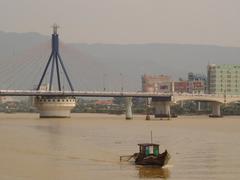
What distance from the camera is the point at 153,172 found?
83.3 ft

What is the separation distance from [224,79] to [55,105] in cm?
8242

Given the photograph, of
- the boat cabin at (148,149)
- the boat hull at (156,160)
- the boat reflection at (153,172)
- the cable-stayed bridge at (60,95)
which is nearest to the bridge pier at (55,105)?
the cable-stayed bridge at (60,95)

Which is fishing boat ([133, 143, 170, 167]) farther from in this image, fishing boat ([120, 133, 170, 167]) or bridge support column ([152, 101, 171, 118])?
bridge support column ([152, 101, 171, 118])

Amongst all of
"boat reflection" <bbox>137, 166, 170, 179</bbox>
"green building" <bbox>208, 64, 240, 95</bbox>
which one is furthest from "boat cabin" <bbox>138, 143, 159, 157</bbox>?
"green building" <bbox>208, 64, 240, 95</bbox>

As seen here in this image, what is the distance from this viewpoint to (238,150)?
118ft

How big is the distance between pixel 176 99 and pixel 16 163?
69.7 metres

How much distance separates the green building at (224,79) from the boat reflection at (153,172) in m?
140

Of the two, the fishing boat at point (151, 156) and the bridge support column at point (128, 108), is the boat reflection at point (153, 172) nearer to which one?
the fishing boat at point (151, 156)

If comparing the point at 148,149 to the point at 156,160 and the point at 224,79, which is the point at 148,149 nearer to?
the point at 156,160

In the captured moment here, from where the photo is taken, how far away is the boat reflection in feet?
79.8

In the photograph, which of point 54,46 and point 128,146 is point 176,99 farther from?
point 128,146

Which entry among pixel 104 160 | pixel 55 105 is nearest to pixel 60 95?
pixel 55 105

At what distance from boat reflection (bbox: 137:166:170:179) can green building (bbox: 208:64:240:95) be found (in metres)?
140

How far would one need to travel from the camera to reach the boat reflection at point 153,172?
24337mm
